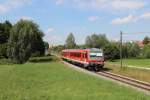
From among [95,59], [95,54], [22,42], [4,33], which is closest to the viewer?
[95,59]

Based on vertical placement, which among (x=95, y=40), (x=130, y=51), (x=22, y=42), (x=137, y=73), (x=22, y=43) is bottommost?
(x=137, y=73)

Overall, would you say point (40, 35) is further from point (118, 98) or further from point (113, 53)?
point (118, 98)

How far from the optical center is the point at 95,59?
51.8 metres

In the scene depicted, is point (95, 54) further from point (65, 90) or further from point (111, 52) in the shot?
point (111, 52)

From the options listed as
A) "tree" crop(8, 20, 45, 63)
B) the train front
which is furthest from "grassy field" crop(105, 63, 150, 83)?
"tree" crop(8, 20, 45, 63)

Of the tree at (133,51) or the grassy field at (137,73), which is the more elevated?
the tree at (133,51)

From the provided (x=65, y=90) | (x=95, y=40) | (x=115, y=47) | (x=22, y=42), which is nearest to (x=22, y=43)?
(x=22, y=42)

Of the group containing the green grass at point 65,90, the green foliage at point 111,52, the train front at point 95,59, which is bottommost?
the green grass at point 65,90

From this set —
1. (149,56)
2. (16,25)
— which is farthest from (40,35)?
(149,56)

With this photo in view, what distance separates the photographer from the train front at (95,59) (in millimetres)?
51562

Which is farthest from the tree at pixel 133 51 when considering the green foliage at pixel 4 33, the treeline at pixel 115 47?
the green foliage at pixel 4 33

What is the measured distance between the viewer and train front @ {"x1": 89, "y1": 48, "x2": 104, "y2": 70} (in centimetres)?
5156

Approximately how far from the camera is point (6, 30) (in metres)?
122

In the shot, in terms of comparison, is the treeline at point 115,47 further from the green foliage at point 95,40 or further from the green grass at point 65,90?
the green grass at point 65,90
